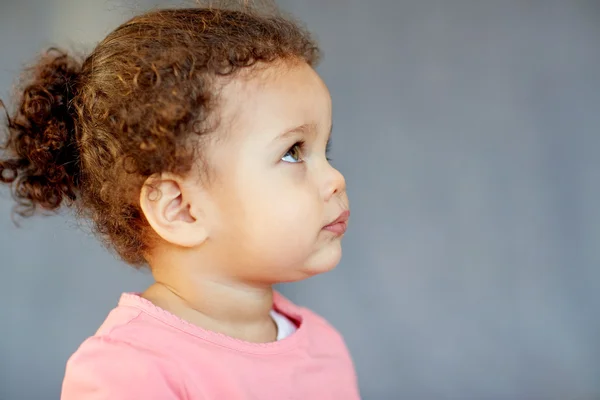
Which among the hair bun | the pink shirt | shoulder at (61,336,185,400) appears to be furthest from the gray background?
shoulder at (61,336,185,400)

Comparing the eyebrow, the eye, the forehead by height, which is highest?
the forehead

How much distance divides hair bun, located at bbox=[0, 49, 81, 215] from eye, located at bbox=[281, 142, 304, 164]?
0.36 metres

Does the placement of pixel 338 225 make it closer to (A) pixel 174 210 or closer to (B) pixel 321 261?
(B) pixel 321 261

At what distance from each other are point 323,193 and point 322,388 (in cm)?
34

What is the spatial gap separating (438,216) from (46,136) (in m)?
1.25

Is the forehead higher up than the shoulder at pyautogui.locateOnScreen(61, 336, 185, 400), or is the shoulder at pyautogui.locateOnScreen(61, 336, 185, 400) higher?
the forehead

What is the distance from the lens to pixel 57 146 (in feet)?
3.96

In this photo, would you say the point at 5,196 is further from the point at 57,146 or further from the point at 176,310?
the point at 176,310

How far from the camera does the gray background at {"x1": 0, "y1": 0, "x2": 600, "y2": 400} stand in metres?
2.03

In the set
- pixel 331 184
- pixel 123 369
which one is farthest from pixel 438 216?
pixel 123 369

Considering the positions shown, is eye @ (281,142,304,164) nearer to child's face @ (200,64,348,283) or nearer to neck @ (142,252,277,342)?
child's face @ (200,64,348,283)

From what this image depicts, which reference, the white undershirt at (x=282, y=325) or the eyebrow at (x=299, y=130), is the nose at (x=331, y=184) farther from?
the white undershirt at (x=282, y=325)

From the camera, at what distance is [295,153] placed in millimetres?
1138

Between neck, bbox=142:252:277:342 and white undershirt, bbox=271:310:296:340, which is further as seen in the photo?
white undershirt, bbox=271:310:296:340
